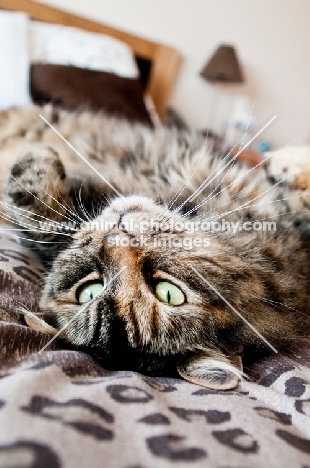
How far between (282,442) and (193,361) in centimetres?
32

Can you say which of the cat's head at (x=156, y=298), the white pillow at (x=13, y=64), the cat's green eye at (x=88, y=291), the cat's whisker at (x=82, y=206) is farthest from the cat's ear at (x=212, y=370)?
the white pillow at (x=13, y=64)

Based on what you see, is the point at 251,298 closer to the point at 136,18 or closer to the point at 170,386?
the point at 170,386

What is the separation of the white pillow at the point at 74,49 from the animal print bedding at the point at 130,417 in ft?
7.27

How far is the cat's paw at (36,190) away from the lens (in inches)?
49.5

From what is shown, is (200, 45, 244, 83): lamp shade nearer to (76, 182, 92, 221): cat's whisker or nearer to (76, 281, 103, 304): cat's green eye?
(76, 182, 92, 221): cat's whisker

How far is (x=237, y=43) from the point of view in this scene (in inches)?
149

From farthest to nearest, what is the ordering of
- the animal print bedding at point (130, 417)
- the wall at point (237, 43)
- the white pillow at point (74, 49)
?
the wall at point (237, 43)
the white pillow at point (74, 49)
the animal print bedding at point (130, 417)

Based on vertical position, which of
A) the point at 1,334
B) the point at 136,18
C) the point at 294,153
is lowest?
the point at 1,334

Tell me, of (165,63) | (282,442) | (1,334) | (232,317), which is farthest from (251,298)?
(165,63)

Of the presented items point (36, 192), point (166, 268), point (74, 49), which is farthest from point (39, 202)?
point (74, 49)

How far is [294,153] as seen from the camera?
1354 mm

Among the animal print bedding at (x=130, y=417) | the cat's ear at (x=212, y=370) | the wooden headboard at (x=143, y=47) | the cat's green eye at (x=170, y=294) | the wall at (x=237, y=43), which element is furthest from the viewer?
the wall at (x=237, y=43)

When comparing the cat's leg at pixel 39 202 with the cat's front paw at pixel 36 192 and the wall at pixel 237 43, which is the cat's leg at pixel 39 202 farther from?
the wall at pixel 237 43

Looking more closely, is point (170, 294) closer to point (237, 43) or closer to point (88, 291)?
point (88, 291)
